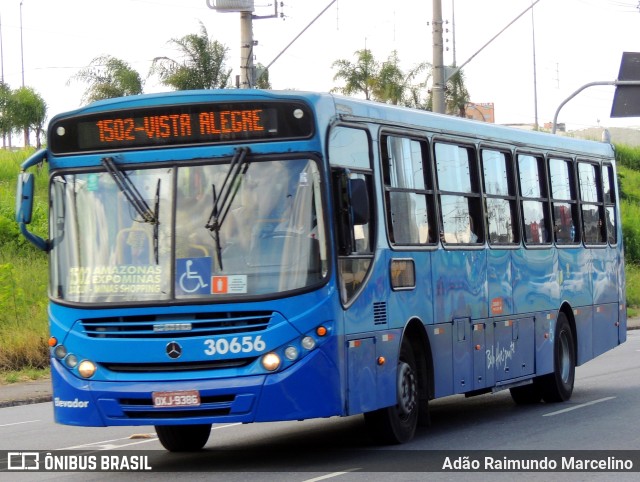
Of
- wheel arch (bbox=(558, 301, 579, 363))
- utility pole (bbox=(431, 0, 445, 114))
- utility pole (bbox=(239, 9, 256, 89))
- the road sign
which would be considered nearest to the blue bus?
wheel arch (bbox=(558, 301, 579, 363))

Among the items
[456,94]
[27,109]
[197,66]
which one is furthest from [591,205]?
[27,109]

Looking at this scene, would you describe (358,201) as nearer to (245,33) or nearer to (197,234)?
(197,234)

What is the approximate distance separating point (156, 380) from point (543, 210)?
24.2 ft

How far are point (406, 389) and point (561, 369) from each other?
16.5ft

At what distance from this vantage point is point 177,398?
10500mm

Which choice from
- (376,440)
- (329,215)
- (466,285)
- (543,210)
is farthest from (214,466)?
(543,210)

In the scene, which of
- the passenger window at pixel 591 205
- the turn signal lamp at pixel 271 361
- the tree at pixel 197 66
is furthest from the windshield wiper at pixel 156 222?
the tree at pixel 197 66

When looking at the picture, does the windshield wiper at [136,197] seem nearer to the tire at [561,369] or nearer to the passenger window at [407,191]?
the passenger window at [407,191]

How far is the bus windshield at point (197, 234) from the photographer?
34.9 feet

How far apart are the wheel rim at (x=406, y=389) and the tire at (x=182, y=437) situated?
194cm

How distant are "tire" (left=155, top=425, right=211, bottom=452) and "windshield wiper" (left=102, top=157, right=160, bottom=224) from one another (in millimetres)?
2522

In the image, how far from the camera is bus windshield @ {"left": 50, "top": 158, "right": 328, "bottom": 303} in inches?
419

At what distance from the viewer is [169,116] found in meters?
11.1

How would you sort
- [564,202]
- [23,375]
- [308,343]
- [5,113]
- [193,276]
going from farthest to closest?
A: [5,113], [23,375], [564,202], [193,276], [308,343]
